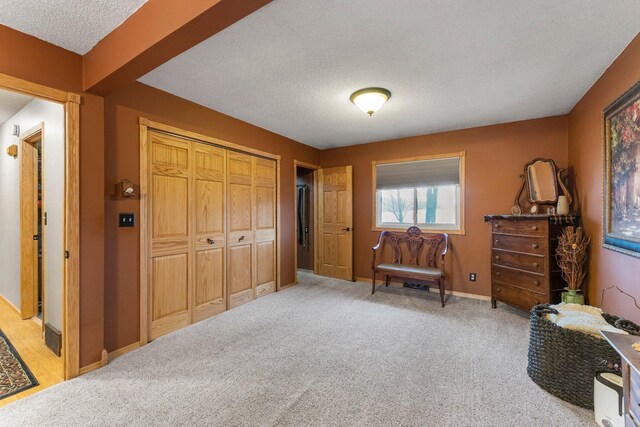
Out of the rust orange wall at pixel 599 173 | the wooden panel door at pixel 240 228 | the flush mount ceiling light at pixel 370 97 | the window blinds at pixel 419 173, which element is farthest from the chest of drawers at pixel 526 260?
the wooden panel door at pixel 240 228

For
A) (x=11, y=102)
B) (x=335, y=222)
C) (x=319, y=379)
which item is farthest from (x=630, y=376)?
(x=11, y=102)

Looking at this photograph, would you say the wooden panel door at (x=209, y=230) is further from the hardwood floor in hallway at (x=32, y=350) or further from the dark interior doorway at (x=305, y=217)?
the dark interior doorway at (x=305, y=217)

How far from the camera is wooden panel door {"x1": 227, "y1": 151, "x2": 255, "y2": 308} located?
3500 millimetres

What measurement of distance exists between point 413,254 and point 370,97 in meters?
2.56

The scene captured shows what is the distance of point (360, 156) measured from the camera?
486cm

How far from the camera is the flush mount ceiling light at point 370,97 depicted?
2.65 m

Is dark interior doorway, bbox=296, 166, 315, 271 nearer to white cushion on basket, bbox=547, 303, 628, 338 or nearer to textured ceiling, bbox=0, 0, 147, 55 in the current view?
textured ceiling, bbox=0, 0, 147, 55

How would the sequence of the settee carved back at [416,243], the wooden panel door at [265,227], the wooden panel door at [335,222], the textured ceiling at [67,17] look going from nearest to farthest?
the textured ceiling at [67,17] < the wooden panel door at [265,227] < the settee carved back at [416,243] < the wooden panel door at [335,222]

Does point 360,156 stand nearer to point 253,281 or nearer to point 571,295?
point 253,281

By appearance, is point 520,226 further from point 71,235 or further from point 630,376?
point 71,235

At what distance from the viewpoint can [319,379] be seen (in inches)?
79.7

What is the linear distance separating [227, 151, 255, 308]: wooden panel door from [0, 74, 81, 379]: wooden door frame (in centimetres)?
156

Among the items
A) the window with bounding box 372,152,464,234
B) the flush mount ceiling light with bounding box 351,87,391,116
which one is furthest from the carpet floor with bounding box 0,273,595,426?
the flush mount ceiling light with bounding box 351,87,391,116

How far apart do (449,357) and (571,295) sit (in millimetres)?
1519
